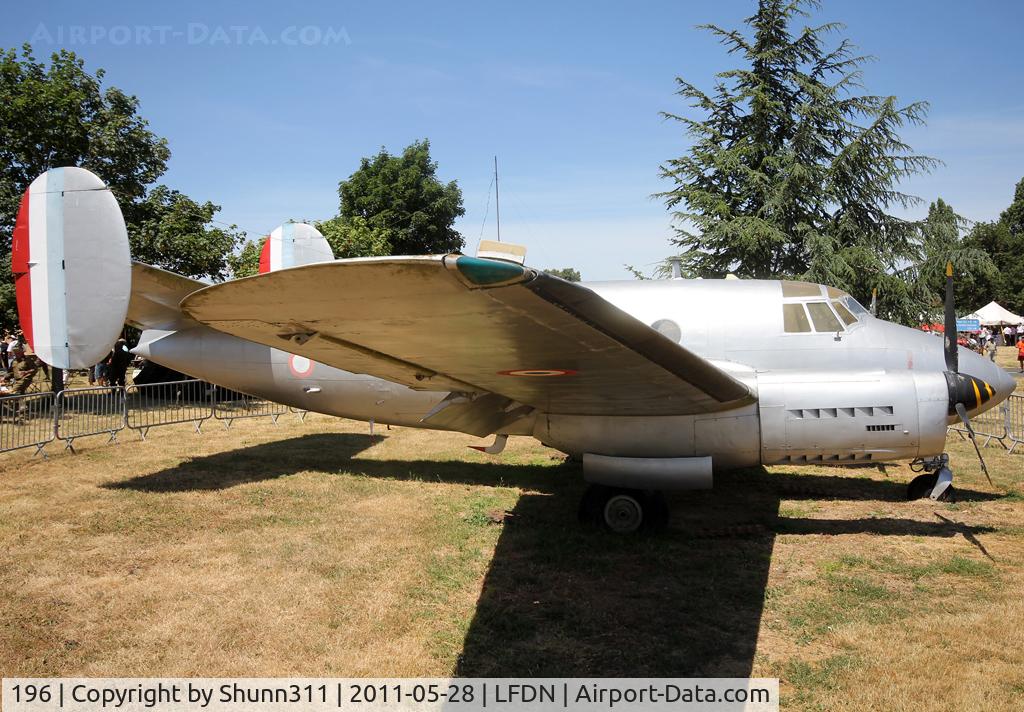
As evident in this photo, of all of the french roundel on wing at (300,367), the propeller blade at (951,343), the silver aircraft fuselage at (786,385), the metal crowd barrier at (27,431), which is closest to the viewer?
the silver aircraft fuselage at (786,385)

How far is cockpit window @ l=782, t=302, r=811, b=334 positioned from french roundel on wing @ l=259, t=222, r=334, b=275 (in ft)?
26.6

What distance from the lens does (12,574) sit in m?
6.39

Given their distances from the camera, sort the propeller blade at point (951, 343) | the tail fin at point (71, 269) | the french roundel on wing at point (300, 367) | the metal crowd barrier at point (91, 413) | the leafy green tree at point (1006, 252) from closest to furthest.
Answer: the tail fin at point (71, 269), the propeller blade at point (951, 343), the french roundel on wing at point (300, 367), the metal crowd barrier at point (91, 413), the leafy green tree at point (1006, 252)

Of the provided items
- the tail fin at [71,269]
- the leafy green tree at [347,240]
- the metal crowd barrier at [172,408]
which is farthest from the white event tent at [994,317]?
the tail fin at [71,269]

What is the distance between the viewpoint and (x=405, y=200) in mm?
43500

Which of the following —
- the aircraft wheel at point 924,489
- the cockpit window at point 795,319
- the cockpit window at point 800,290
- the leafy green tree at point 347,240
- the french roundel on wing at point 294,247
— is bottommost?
the aircraft wheel at point 924,489

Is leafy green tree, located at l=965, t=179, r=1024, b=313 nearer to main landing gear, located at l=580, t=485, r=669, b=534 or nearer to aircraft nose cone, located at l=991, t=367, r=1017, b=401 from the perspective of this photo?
aircraft nose cone, located at l=991, t=367, r=1017, b=401

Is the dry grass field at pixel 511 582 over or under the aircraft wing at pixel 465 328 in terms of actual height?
under

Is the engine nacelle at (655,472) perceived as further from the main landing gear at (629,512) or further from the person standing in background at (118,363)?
the person standing in background at (118,363)

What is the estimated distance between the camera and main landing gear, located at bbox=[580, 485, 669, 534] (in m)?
7.65

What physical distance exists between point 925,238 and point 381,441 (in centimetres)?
1770

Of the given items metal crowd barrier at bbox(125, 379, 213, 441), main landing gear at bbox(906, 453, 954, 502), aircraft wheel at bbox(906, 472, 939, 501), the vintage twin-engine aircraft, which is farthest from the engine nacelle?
metal crowd barrier at bbox(125, 379, 213, 441)

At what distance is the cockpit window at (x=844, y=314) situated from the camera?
8172 millimetres

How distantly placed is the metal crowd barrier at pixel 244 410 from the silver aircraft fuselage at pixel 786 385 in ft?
26.1
